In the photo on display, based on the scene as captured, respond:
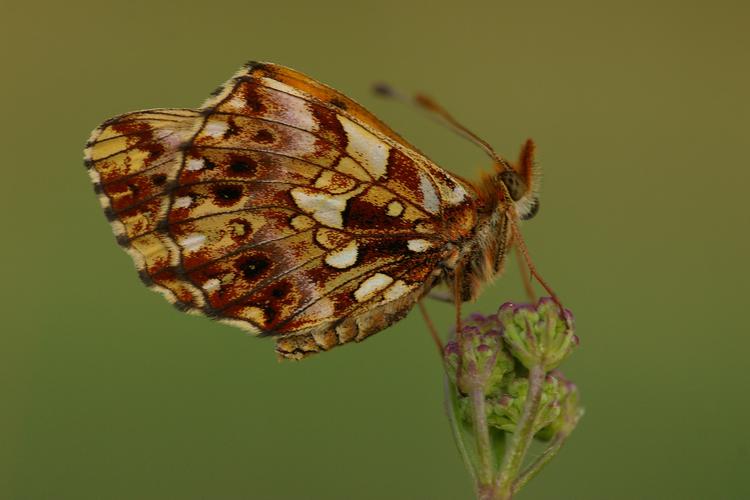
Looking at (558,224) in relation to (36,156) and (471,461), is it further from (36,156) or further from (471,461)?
(471,461)

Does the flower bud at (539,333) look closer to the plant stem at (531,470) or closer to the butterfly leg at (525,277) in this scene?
the plant stem at (531,470)

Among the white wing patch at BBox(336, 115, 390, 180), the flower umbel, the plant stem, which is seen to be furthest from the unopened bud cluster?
the white wing patch at BBox(336, 115, 390, 180)

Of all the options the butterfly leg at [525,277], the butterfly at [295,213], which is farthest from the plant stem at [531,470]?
the butterfly leg at [525,277]

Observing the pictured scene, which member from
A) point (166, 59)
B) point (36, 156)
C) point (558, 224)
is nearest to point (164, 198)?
point (558, 224)

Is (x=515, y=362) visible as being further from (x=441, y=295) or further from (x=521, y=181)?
(x=441, y=295)

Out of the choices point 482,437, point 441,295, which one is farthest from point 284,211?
point 482,437

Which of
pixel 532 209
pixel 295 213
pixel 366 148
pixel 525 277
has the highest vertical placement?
pixel 366 148
